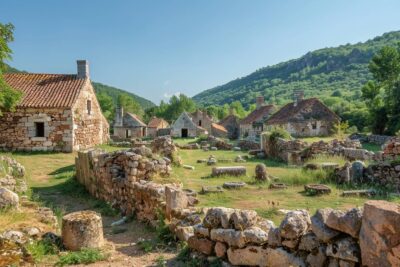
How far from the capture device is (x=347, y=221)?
14.5 feet

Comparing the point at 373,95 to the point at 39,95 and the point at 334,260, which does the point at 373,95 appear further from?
the point at 334,260

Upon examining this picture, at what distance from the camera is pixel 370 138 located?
35.8 m

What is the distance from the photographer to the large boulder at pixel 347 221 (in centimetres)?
436

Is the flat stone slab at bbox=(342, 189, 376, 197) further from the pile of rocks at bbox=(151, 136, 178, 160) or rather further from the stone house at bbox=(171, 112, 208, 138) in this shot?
the stone house at bbox=(171, 112, 208, 138)

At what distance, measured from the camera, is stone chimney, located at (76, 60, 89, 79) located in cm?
2708

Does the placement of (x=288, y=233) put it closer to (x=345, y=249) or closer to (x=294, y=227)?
(x=294, y=227)

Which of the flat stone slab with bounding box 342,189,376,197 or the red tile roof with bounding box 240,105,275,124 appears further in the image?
the red tile roof with bounding box 240,105,275,124

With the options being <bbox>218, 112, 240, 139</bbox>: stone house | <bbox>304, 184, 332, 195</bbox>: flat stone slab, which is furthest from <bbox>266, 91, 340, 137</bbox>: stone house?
<bbox>304, 184, 332, 195</bbox>: flat stone slab

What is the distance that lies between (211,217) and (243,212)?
60 centimetres

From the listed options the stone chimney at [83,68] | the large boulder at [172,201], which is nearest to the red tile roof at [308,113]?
the stone chimney at [83,68]

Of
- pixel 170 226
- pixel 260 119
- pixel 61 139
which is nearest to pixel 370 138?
pixel 260 119

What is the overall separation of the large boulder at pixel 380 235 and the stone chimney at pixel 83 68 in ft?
84.1

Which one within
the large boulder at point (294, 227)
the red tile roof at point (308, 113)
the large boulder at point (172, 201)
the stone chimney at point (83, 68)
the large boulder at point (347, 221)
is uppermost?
the stone chimney at point (83, 68)

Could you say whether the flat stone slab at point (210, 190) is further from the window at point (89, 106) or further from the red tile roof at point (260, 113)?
the red tile roof at point (260, 113)
